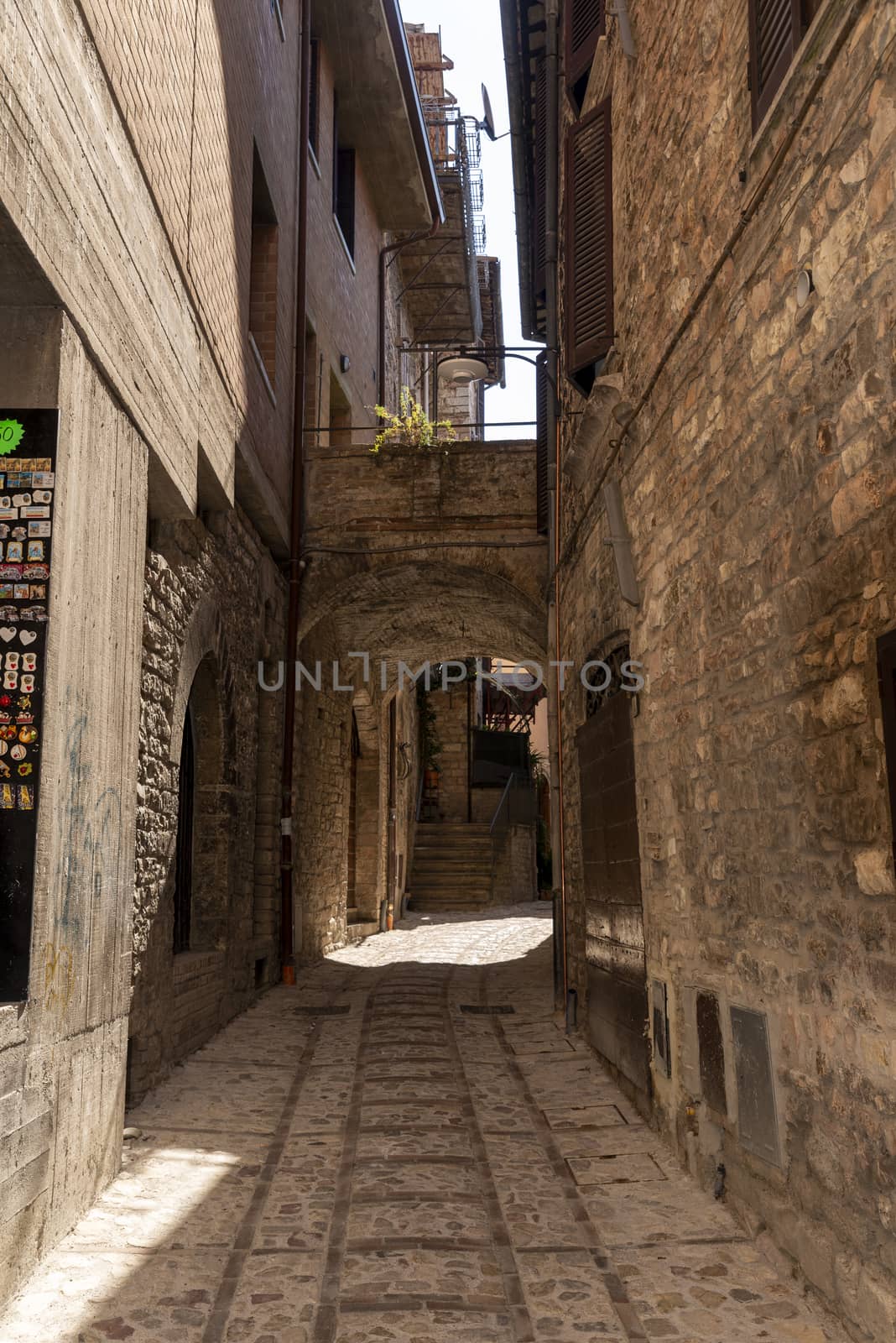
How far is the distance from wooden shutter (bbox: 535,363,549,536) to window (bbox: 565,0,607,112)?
2487 millimetres

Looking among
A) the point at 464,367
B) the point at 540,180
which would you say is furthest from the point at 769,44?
the point at 464,367

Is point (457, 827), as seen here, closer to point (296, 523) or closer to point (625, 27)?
point (296, 523)

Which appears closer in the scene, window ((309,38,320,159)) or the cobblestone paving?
the cobblestone paving

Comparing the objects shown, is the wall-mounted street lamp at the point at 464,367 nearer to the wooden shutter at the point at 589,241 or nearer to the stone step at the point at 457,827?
the wooden shutter at the point at 589,241

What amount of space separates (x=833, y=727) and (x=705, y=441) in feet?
5.31

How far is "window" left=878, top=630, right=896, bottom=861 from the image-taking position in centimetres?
269

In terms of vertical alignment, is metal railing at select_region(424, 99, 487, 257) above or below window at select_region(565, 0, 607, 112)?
above

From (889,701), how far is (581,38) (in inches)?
261

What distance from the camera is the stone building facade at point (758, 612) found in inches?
114

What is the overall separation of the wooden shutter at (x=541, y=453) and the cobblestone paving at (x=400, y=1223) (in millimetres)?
5013

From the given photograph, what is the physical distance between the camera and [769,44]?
3688 mm

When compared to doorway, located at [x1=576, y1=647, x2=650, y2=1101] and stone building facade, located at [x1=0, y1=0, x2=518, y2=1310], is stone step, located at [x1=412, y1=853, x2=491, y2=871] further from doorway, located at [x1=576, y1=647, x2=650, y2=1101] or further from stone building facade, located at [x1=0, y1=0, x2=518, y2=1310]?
doorway, located at [x1=576, y1=647, x2=650, y2=1101]

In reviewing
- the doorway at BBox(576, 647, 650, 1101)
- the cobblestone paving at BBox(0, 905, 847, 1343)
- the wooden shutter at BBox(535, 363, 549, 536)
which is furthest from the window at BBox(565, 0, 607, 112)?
the cobblestone paving at BBox(0, 905, 847, 1343)

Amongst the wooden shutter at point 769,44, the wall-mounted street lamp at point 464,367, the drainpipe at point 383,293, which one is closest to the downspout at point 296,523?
the wall-mounted street lamp at point 464,367
